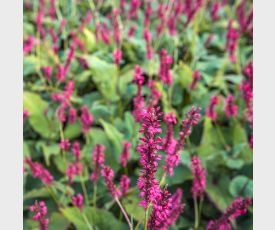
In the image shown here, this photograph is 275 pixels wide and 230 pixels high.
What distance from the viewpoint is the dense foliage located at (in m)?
1.75

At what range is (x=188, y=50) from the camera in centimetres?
293

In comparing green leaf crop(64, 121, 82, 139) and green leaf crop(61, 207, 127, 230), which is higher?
green leaf crop(64, 121, 82, 139)

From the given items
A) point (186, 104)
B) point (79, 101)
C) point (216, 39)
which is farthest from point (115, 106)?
point (216, 39)

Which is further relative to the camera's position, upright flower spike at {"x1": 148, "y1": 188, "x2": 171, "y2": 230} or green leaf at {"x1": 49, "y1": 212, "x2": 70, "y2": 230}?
green leaf at {"x1": 49, "y1": 212, "x2": 70, "y2": 230}

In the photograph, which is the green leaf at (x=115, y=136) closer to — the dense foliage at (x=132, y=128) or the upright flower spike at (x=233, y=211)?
the dense foliage at (x=132, y=128)

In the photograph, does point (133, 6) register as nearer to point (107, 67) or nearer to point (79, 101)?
point (107, 67)

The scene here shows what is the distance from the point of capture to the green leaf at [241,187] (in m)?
1.95

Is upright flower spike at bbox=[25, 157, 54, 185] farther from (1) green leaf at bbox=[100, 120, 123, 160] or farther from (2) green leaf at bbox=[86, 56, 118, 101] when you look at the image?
(2) green leaf at bbox=[86, 56, 118, 101]

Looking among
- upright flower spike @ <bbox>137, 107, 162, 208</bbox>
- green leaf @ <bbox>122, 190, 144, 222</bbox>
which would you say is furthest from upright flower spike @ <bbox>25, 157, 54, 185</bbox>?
upright flower spike @ <bbox>137, 107, 162, 208</bbox>

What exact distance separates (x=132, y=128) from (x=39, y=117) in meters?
0.55

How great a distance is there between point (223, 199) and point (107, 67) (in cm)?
103

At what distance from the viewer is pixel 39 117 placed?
2408mm

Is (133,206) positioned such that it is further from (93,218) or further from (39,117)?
(39,117)

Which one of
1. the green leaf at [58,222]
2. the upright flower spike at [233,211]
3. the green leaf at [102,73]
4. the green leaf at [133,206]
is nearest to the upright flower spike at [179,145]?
the upright flower spike at [233,211]
